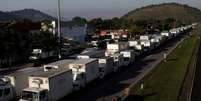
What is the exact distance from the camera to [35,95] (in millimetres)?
24594

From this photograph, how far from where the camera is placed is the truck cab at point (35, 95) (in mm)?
24516

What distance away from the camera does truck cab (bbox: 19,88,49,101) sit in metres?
24.5

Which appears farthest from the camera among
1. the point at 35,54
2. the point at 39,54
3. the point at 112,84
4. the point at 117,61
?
the point at 39,54

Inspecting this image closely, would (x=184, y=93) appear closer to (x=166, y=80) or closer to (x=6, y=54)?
(x=166, y=80)

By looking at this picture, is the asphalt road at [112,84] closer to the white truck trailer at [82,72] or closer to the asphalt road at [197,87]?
the white truck trailer at [82,72]

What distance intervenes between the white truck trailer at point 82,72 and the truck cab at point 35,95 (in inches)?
224

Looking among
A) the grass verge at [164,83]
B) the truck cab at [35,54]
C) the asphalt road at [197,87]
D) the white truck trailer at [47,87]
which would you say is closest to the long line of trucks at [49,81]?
the white truck trailer at [47,87]

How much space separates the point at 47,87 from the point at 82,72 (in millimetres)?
6729

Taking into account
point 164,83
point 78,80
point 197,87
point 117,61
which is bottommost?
point 197,87

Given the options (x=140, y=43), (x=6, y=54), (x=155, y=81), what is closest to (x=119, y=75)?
(x=155, y=81)

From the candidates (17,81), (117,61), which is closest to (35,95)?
(17,81)

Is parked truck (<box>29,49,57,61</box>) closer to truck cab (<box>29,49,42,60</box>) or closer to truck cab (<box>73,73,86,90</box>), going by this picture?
truck cab (<box>29,49,42,60</box>)

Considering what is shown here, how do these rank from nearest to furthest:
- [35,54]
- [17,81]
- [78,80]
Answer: [17,81] < [78,80] < [35,54]

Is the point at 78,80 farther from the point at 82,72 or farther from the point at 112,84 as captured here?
the point at 112,84
